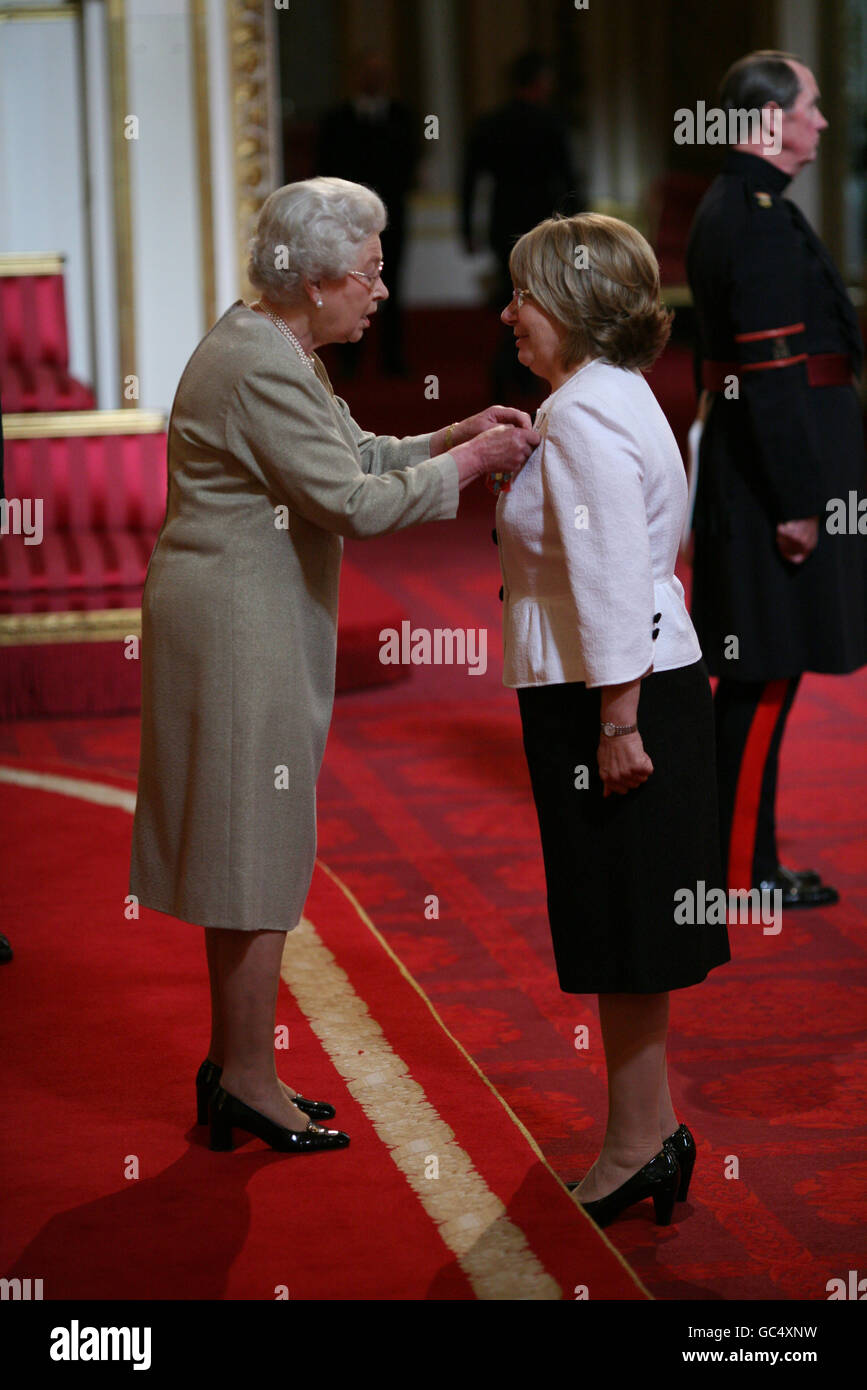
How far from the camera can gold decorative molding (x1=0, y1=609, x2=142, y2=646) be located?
576cm

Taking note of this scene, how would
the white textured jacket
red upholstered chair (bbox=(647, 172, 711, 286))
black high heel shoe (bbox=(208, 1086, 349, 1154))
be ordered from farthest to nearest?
red upholstered chair (bbox=(647, 172, 711, 286)) < black high heel shoe (bbox=(208, 1086, 349, 1154)) < the white textured jacket

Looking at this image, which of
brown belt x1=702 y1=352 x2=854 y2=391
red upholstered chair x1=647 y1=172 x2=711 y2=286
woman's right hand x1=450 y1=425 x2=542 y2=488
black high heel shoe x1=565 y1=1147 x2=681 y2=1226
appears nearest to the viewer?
woman's right hand x1=450 y1=425 x2=542 y2=488

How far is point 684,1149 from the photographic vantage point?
2648 mm

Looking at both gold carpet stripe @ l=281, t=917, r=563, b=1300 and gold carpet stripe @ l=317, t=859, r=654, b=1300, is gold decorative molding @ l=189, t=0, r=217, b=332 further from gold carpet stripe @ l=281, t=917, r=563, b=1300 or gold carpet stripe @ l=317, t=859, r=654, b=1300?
gold carpet stripe @ l=281, t=917, r=563, b=1300

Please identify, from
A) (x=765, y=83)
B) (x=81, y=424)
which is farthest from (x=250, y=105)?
(x=765, y=83)

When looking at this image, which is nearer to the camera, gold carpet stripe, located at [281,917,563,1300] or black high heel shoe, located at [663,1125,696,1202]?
gold carpet stripe, located at [281,917,563,1300]

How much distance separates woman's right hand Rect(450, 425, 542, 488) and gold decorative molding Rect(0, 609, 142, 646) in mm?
3389

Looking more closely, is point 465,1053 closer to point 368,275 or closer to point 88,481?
point 368,275

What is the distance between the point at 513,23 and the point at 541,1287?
48.1 ft

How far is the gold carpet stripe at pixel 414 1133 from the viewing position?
238 centimetres

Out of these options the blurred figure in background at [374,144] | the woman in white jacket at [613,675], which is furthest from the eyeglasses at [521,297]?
the blurred figure in background at [374,144]

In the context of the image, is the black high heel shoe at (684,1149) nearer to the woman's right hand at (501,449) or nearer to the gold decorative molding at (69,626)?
the woman's right hand at (501,449)

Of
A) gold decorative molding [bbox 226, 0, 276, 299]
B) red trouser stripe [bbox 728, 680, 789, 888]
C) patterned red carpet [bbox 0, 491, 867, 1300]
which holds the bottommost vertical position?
patterned red carpet [bbox 0, 491, 867, 1300]

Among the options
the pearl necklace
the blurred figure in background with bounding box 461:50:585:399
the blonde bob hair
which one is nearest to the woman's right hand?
the blonde bob hair
